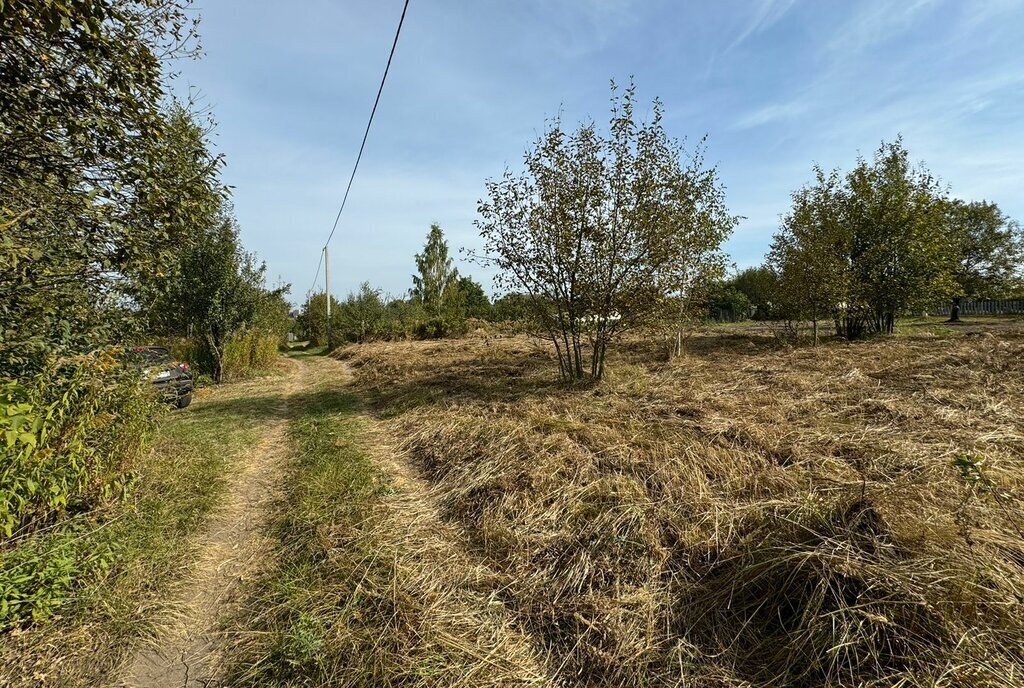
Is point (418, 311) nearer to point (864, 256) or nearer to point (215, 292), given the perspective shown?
point (215, 292)

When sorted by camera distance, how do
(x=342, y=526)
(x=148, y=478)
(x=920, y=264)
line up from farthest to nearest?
(x=920, y=264) → (x=148, y=478) → (x=342, y=526)

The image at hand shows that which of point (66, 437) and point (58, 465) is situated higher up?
point (66, 437)

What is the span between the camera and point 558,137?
7.48m

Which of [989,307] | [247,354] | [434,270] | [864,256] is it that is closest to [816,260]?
[864,256]

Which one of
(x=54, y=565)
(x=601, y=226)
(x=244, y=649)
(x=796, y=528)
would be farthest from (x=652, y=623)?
(x=601, y=226)

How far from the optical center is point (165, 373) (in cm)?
807

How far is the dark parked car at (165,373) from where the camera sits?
514 centimetres

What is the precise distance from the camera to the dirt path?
2.23 meters

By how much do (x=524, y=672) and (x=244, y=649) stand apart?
1.54 m

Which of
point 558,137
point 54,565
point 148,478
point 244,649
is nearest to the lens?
point 244,649

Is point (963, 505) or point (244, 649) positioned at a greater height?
point (963, 505)

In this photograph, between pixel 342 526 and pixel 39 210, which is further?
pixel 342 526

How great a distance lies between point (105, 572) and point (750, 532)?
167 inches

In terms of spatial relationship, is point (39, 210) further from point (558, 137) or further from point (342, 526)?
point (558, 137)
